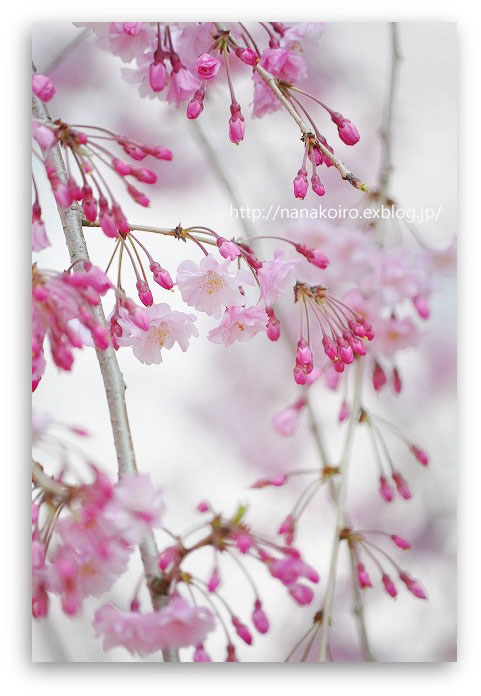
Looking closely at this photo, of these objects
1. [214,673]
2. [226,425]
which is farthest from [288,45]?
[214,673]

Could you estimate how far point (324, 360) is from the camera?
1810 mm

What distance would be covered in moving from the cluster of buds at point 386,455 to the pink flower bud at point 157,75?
73 cm

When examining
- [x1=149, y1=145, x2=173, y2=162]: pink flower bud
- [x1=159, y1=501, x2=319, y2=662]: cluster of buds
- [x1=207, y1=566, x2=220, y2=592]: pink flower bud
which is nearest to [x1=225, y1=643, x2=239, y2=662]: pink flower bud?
[x1=159, y1=501, x2=319, y2=662]: cluster of buds

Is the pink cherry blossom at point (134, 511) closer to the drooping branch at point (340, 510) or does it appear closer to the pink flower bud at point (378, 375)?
the drooping branch at point (340, 510)

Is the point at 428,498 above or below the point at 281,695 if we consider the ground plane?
above

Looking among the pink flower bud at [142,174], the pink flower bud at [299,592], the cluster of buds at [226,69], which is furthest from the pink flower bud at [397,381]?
the pink flower bud at [142,174]

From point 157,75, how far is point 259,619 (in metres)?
0.99

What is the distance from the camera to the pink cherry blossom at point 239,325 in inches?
60.9

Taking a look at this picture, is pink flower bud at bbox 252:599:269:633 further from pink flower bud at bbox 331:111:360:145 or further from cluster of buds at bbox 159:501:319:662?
pink flower bud at bbox 331:111:360:145

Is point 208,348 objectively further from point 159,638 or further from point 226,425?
point 159,638

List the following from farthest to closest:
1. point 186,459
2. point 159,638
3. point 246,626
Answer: point 186,459
point 246,626
point 159,638

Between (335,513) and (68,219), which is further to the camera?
(335,513)

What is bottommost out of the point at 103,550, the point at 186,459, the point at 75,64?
the point at 103,550

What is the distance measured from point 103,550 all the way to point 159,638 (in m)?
0.27
